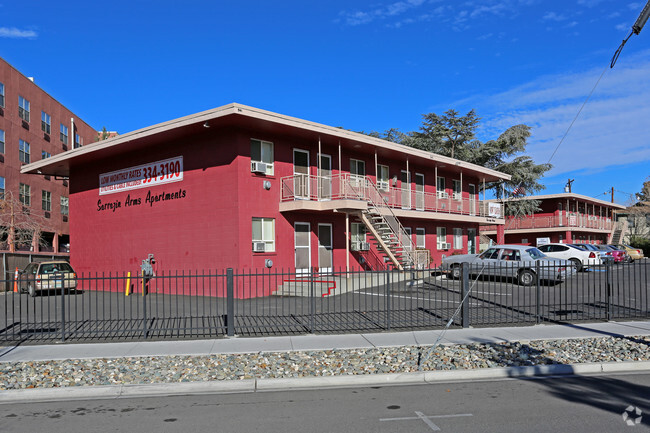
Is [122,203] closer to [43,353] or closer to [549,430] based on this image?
[43,353]

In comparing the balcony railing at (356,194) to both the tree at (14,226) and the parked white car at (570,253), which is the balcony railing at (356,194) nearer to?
the parked white car at (570,253)

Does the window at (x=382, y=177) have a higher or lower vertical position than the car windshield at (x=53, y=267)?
higher

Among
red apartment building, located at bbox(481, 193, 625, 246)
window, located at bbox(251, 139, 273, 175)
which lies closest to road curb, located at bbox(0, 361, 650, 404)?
window, located at bbox(251, 139, 273, 175)

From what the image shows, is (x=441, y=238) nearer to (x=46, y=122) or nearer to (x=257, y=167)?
(x=257, y=167)

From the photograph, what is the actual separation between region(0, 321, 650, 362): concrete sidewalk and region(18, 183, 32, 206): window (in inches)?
1215

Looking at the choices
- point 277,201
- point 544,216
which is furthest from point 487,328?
point 544,216

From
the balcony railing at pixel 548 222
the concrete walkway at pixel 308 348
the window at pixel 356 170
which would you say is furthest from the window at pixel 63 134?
the concrete walkway at pixel 308 348

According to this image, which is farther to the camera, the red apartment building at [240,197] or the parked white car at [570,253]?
the parked white car at [570,253]

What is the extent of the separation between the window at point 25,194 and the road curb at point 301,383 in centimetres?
3379

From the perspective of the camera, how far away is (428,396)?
6.93m

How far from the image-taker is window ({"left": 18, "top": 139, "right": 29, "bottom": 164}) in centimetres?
3625

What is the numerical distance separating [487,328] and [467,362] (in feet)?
11.3

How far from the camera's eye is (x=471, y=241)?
3331 centimetres

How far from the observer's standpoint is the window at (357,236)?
23.7 m
